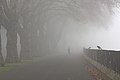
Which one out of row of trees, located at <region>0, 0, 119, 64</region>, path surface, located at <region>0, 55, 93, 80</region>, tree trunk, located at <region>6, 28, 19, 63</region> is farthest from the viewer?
tree trunk, located at <region>6, 28, 19, 63</region>

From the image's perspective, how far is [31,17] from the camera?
52031 mm

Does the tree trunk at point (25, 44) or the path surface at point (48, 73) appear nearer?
the path surface at point (48, 73)

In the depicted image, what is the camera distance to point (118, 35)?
Result: 193500 millimetres

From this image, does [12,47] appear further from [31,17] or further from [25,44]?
[31,17]

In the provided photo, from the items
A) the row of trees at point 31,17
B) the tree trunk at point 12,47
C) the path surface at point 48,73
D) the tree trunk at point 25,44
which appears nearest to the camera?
the path surface at point 48,73

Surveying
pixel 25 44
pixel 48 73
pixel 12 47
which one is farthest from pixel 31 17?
pixel 48 73

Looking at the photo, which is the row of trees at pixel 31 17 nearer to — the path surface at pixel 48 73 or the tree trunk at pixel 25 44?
the tree trunk at pixel 25 44

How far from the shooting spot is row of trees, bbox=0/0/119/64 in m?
40.6

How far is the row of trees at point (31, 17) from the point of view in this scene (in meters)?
40.6

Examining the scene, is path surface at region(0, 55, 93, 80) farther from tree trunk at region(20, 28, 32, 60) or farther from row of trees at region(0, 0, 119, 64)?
tree trunk at region(20, 28, 32, 60)

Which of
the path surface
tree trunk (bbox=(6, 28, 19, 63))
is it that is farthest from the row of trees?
the path surface

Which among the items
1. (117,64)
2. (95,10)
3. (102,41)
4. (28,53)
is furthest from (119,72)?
(102,41)

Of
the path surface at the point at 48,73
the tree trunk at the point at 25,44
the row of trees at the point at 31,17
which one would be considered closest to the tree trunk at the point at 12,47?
the row of trees at the point at 31,17

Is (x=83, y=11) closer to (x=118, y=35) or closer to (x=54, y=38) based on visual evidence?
(x=54, y=38)
